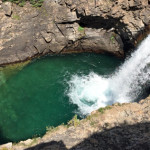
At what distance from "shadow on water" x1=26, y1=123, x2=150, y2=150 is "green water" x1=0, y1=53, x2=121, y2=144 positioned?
5.01 meters

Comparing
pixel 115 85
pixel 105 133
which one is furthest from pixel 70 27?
pixel 105 133

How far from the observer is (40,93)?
18.3 metres

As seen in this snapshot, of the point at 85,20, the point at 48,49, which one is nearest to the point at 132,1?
the point at 85,20

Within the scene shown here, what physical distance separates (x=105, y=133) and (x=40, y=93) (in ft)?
30.2

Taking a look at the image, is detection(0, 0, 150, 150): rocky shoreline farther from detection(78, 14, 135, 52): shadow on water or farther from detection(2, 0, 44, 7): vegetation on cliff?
detection(2, 0, 44, 7): vegetation on cliff

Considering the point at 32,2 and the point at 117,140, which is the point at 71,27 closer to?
the point at 32,2

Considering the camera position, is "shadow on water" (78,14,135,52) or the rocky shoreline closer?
the rocky shoreline

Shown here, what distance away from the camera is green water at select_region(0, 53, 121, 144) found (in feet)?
51.3

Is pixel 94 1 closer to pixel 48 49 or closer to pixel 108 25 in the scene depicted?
pixel 108 25

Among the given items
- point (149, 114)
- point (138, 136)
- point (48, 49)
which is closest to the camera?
point (138, 136)

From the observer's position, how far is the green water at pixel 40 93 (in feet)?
51.3

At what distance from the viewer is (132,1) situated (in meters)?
19.6

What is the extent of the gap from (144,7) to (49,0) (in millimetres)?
9538

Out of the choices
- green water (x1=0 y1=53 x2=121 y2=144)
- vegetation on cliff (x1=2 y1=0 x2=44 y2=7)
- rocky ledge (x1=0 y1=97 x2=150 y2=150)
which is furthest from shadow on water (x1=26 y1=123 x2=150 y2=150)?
vegetation on cliff (x1=2 y1=0 x2=44 y2=7)
